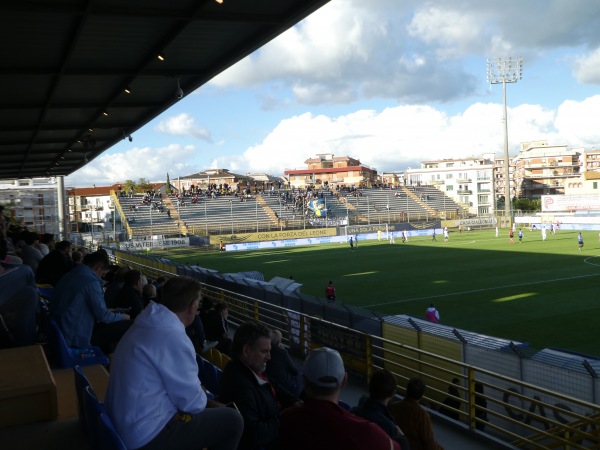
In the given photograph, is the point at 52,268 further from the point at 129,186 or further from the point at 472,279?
the point at 129,186

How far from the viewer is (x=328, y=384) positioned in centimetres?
270

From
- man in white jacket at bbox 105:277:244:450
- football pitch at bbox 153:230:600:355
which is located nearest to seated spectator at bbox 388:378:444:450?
man in white jacket at bbox 105:277:244:450

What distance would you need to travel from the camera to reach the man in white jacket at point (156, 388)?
276 centimetres

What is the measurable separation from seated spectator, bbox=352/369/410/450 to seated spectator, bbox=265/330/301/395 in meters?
1.31

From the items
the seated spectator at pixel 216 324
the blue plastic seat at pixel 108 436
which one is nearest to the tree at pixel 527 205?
the seated spectator at pixel 216 324

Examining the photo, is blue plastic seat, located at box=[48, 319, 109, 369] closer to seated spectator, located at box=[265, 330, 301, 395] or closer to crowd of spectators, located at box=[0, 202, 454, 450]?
seated spectator, located at box=[265, 330, 301, 395]

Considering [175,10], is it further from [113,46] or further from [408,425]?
[408,425]

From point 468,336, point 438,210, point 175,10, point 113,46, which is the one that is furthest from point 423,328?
point 438,210

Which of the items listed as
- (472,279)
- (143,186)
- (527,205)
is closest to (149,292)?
(472,279)

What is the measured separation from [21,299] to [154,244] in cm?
4745

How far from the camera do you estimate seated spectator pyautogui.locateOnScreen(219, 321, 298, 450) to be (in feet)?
10.2

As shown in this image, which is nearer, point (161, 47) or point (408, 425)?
point (408, 425)

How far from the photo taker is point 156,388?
2781mm

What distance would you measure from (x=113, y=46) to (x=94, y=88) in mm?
3212
